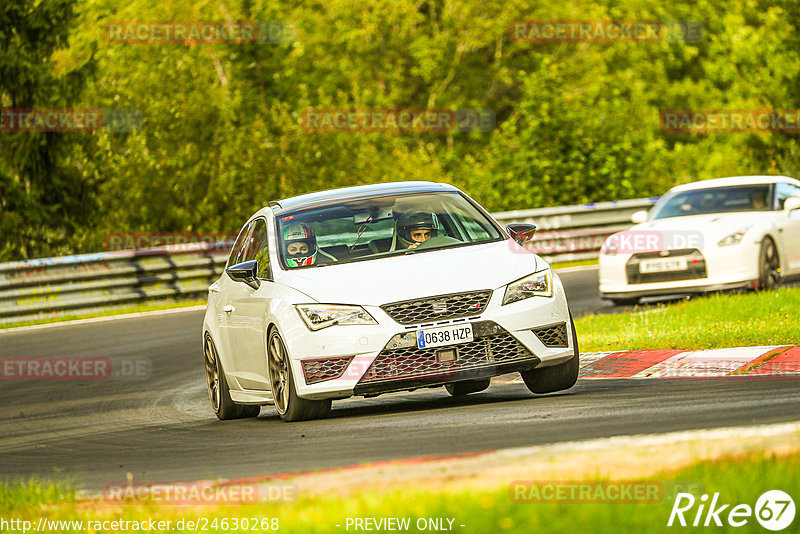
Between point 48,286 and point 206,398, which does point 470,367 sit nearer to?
point 206,398

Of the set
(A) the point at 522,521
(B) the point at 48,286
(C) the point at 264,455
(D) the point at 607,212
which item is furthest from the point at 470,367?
(D) the point at 607,212

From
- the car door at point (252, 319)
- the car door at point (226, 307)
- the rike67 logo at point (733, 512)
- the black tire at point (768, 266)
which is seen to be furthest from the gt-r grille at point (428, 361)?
the black tire at point (768, 266)

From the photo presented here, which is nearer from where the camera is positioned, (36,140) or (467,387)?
(467,387)

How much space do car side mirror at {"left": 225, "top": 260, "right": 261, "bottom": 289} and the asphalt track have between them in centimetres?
104

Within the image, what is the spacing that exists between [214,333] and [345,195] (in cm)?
175

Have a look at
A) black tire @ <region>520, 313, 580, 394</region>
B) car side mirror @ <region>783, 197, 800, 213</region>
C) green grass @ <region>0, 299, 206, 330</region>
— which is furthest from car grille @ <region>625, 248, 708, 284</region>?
green grass @ <region>0, 299, 206, 330</region>

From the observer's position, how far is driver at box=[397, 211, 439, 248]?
10.1 meters

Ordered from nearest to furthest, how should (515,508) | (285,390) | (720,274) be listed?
(515,508), (285,390), (720,274)

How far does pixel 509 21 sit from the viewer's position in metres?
47.5

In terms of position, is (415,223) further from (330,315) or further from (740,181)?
(740,181)

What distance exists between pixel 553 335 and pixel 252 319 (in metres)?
2.27

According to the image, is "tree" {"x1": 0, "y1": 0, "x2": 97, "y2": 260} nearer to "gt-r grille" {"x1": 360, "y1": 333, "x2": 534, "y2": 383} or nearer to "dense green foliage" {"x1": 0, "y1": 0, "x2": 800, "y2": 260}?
"dense green foliage" {"x1": 0, "y1": 0, "x2": 800, "y2": 260}

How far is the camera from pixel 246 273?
1027cm

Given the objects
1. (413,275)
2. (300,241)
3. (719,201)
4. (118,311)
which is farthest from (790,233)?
(118,311)
